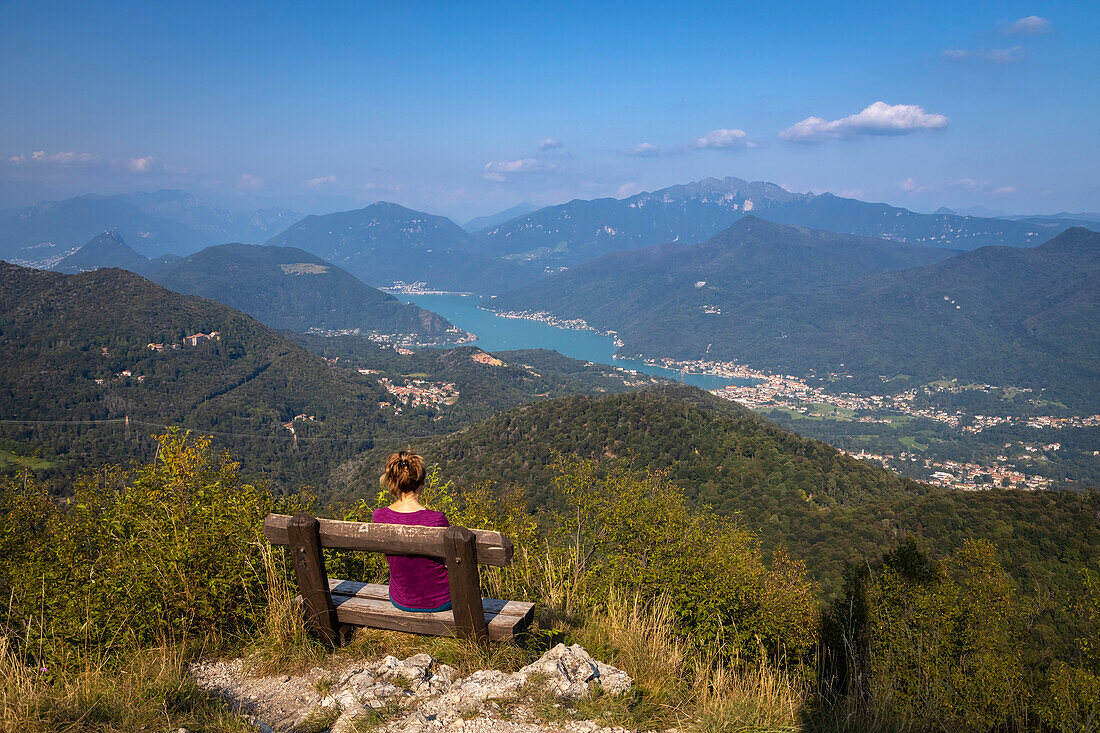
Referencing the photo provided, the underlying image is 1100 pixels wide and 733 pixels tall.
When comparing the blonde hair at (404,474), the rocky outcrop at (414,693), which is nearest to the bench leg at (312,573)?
the rocky outcrop at (414,693)

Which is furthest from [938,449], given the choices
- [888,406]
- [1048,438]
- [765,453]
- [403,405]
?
[403,405]

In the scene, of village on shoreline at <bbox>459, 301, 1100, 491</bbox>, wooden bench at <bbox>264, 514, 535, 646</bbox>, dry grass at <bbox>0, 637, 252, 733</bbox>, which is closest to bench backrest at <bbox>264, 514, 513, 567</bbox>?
wooden bench at <bbox>264, 514, 535, 646</bbox>

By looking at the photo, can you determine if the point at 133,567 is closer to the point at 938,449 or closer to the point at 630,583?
the point at 630,583

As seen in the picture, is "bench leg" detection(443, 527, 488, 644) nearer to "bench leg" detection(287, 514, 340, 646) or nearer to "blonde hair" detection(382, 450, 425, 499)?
"blonde hair" detection(382, 450, 425, 499)

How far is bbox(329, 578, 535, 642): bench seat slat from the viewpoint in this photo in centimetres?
371

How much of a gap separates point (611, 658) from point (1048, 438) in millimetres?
163476

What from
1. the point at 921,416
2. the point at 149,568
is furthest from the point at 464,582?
the point at 921,416

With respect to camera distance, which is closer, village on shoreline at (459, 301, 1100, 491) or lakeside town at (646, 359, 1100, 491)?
village on shoreline at (459, 301, 1100, 491)

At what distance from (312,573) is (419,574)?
26.6 inches

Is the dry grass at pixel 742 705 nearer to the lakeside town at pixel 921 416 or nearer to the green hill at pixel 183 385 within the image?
the green hill at pixel 183 385

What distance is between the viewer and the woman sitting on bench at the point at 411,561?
3740mm

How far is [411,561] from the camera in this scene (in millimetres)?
3729

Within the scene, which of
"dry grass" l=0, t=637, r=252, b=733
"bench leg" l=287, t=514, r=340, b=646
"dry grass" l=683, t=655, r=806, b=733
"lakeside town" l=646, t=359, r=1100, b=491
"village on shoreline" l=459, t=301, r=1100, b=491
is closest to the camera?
"dry grass" l=0, t=637, r=252, b=733

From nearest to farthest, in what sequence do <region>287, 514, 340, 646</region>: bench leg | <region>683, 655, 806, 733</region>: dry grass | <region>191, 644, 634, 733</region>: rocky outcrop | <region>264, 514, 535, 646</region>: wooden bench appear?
<region>191, 644, 634, 733</region>: rocky outcrop
<region>683, 655, 806, 733</region>: dry grass
<region>264, 514, 535, 646</region>: wooden bench
<region>287, 514, 340, 646</region>: bench leg
